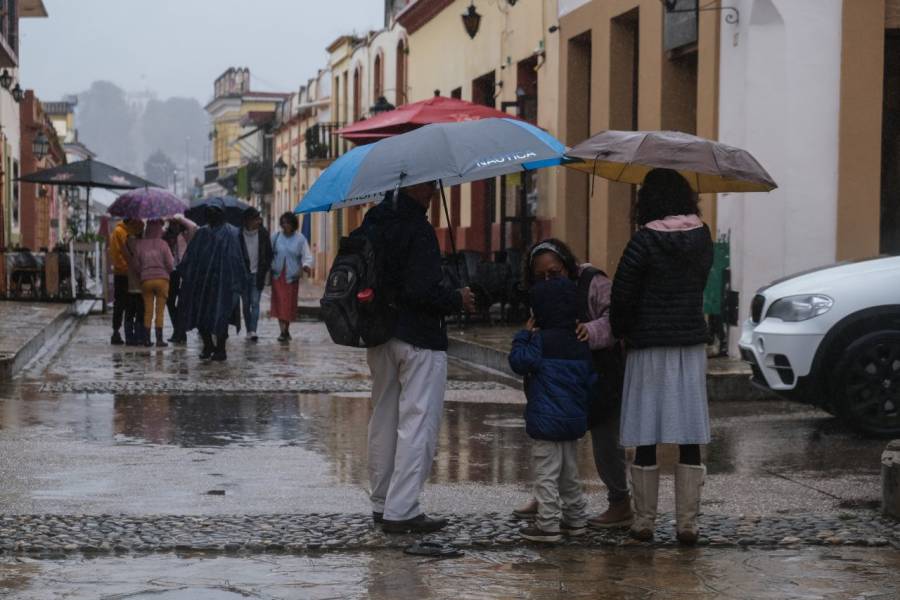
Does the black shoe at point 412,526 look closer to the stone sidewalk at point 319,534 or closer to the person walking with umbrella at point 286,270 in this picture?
the stone sidewalk at point 319,534

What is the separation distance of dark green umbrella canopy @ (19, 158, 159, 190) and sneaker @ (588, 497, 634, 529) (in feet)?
56.6

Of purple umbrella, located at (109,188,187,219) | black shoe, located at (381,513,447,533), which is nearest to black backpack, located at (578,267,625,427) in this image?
black shoe, located at (381,513,447,533)

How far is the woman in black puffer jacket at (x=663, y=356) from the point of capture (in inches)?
275

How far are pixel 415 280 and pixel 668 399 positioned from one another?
4.03 ft

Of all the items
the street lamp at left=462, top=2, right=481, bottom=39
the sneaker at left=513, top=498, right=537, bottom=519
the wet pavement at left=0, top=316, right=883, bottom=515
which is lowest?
the wet pavement at left=0, top=316, right=883, bottom=515

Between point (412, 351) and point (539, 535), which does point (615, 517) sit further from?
point (412, 351)

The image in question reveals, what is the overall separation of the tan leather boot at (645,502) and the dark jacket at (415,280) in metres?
1.08

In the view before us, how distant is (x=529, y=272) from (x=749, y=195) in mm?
7902

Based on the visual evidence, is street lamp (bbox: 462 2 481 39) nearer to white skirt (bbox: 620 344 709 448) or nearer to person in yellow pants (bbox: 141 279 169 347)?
person in yellow pants (bbox: 141 279 169 347)

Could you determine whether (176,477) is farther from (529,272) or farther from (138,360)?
(138,360)

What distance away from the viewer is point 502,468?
30.7 ft

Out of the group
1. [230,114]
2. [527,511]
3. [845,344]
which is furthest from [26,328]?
[230,114]

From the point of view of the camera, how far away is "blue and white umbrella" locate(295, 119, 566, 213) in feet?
23.9

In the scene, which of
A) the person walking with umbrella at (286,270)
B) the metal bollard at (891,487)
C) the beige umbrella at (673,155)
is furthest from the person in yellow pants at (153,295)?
the metal bollard at (891,487)
